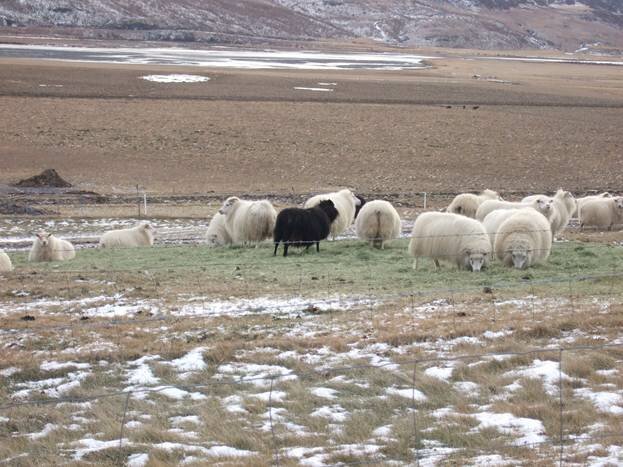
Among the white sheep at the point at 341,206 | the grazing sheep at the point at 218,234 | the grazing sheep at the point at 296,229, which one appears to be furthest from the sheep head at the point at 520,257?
the grazing sheep at the point at 218,234

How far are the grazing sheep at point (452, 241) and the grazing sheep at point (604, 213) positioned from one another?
974cm

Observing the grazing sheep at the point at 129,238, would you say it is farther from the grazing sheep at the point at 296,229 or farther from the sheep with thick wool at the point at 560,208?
the sheep with thick wool at the point at 560,208

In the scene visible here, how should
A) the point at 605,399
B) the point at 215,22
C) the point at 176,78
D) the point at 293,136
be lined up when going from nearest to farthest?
1. the point at 605,399
2. the point at 293,136
3. the point at 176,78
4. the point at 215,22

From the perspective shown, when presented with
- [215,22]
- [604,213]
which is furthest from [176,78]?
[215,22]

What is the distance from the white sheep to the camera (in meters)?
Answer: 20.8

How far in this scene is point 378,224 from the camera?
744 inches

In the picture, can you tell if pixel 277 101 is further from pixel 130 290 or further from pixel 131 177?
pixel 130 290

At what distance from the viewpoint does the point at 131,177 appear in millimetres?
35625

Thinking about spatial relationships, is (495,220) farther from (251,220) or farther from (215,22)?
(215,22)

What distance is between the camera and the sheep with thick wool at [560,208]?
20109 mm

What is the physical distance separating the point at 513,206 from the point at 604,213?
6.45m

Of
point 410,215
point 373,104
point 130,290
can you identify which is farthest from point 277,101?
point 130,290

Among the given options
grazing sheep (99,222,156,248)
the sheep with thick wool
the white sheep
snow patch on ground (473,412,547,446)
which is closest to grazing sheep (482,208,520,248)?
the sheep with thick wool

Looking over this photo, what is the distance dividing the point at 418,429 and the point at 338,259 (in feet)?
33.7
